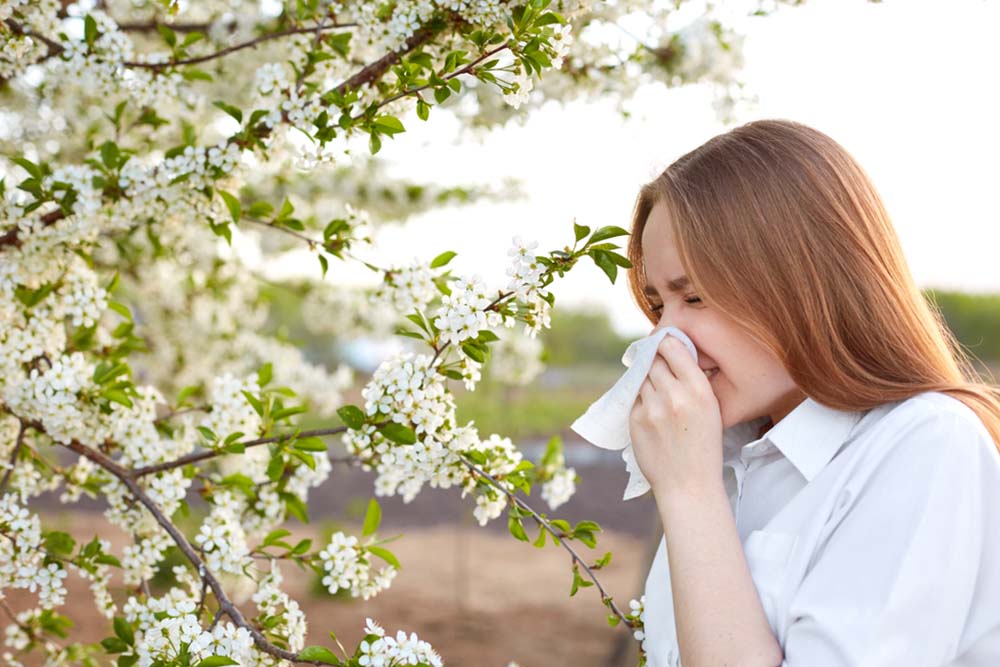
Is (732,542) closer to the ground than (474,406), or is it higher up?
closer to the ground

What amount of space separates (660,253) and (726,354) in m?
0.21

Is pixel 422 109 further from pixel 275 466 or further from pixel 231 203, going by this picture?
pixel 275 466

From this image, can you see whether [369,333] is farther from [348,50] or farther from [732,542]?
[732,542]

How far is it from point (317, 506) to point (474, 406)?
534cm

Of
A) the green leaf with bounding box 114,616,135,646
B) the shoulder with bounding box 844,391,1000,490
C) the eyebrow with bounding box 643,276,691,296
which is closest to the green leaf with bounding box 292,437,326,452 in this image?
the green leaf with bounding box 114,616,135,646

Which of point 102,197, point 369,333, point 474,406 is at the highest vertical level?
point 474,406

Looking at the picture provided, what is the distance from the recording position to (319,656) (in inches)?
59.7

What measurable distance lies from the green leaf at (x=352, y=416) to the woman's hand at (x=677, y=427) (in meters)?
0.50

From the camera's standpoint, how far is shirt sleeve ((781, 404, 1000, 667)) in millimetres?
1142

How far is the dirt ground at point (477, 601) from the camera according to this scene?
5.20 m

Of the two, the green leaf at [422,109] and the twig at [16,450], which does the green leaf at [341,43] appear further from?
the twig at [16,450]

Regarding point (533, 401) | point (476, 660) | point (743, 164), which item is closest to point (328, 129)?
point (743, 164)

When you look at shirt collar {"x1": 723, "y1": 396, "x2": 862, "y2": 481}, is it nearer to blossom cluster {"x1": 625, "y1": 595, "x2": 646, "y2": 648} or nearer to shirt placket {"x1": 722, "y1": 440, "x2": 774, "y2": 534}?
shirt placket {"x1": 722, "y1": 440, "x2": 774, "y2": 534}

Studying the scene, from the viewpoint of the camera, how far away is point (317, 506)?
9.13 meters
